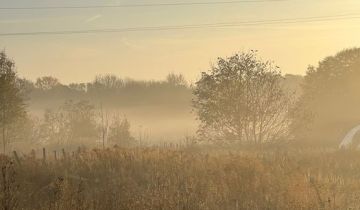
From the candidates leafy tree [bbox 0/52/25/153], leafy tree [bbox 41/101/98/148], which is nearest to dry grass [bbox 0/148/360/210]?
leafy tree [bbox 0/52/25/153]

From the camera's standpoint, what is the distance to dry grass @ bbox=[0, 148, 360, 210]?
1311cm

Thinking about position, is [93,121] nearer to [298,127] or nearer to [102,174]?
[298,127]

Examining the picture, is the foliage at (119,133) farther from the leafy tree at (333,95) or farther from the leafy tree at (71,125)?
the leafy tree at (333,95)

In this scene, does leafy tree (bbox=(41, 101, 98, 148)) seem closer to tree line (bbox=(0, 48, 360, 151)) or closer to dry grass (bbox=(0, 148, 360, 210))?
tree line (bbox=(0, 48, 360, 151))

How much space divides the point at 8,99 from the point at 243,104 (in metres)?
21.0

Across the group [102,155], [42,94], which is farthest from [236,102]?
[42,94]

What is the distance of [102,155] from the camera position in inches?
843

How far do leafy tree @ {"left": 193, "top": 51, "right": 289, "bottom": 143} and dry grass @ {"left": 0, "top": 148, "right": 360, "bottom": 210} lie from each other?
11730 millimetres

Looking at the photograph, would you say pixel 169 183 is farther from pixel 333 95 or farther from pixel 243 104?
pixel 333 95

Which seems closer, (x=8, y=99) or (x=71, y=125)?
(x=8, y=99)

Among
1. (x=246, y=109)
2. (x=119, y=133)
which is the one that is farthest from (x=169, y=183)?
(x=119, y=133)

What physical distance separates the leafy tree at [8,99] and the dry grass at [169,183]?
25.1 meters

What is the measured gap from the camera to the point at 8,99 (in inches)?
1784

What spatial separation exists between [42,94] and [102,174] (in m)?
99.0
